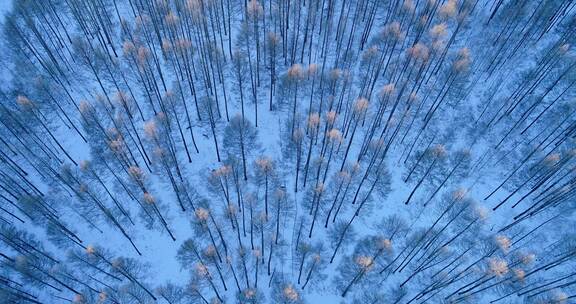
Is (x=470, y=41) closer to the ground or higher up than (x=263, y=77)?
higher up

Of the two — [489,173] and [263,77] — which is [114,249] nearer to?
[263,77]

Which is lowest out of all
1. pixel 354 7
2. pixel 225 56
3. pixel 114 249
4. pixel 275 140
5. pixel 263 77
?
pixel 114 249

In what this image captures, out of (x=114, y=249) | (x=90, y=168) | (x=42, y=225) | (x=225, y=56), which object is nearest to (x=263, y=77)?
(x=225, y=56)

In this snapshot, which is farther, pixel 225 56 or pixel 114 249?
pixel 225 56

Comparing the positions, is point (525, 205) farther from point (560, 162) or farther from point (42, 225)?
point (42, 225)

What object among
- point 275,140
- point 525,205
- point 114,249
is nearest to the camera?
point 114,249

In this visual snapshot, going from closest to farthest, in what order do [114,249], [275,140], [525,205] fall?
[114,249], [525,205], [275,140]
